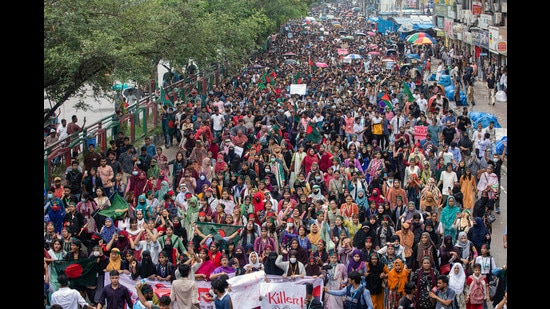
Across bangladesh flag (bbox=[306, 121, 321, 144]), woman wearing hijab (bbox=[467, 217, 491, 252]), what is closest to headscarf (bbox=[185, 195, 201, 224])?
woman wearing hijab (bbox=[467, 217, 491, 252])

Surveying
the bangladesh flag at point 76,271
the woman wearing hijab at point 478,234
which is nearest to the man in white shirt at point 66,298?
the bangladesh flag at point 76,271

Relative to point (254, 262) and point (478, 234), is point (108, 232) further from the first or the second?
point (478, 234)

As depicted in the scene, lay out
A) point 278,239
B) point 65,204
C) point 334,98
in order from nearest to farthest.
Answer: point 278,239
point 65,204
point 334,98

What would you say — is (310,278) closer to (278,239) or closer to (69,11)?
(278,239)

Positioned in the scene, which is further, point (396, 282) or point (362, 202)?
point (362, 202)

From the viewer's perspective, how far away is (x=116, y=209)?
14.4 m

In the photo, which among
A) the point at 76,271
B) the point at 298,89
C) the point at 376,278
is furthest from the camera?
the point at 298,89

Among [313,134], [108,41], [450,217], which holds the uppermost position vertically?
[108,41]

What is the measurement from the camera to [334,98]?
26.2 metres

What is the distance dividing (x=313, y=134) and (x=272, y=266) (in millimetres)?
9256

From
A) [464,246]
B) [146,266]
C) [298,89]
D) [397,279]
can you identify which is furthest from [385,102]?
[146,266]

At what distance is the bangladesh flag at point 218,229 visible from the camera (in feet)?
43.6
